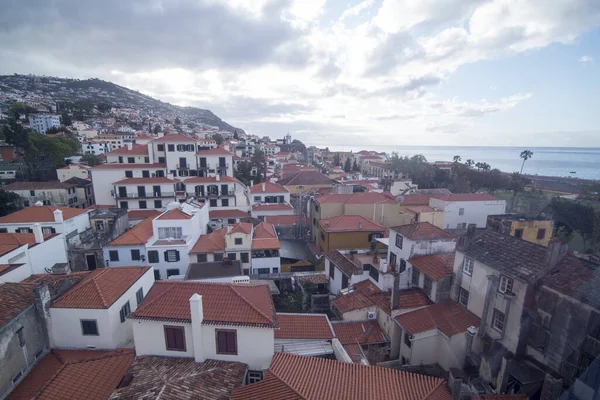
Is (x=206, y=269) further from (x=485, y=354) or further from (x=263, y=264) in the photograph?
(x=485, y=354)

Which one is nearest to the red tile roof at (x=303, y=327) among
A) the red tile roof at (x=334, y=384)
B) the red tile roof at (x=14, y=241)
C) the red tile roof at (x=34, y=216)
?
the red tile roof at (x=334, y=384)

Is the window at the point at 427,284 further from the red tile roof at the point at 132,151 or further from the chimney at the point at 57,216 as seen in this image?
the red tile roof at the point at 132,151

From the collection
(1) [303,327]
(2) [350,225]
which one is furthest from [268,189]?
(1) [303,327]

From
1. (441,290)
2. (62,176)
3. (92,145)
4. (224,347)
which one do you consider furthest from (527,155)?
(92,145)

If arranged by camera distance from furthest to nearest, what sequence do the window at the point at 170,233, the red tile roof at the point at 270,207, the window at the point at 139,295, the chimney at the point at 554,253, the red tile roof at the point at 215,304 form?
the red tile roof at the point at 270,207 < the window at the point at 170,233 < the window at the point at 139,295 < the chimney at the point at 554,253 < the red tile roof at the point at 215,304

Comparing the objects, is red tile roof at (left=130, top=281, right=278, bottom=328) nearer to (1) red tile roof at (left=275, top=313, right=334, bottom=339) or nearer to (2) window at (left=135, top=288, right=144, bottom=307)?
(1) red tile roof at (left=275, top=313, right=334, bottom=339)

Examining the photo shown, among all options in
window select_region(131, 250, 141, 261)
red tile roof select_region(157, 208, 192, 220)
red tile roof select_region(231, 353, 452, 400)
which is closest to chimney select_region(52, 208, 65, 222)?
window select_region(131, 250, 141, 261)
